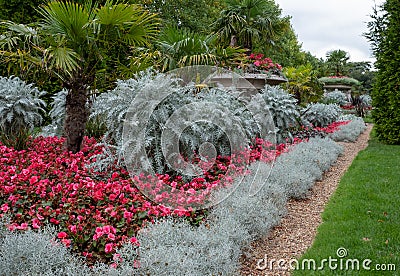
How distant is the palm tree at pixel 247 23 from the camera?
30.0 ft

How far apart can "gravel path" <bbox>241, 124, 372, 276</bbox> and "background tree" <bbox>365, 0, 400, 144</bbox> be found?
3938mm

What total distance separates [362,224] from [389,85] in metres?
5.77

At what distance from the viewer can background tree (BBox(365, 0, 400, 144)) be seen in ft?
25.7

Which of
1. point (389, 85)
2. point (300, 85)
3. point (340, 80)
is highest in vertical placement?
point (340, 80)

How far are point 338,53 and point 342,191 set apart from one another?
27.1 metres

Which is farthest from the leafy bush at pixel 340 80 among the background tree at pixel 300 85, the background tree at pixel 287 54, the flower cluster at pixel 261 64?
the flower cluster at pixel 261 64

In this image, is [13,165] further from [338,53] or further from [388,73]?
[338,53]

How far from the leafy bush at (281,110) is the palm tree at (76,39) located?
2667 mm

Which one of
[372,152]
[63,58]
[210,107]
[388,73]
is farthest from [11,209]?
[388,73]

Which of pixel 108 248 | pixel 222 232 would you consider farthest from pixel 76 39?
pixel 222 232

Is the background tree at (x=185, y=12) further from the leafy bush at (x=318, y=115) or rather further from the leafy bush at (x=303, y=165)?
the leafy bush at (x=303, y=165)

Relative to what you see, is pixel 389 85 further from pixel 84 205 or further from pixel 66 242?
pixel 66 242

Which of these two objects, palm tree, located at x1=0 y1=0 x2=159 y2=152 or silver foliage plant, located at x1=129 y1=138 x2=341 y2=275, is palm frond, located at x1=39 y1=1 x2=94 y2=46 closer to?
palm tree, located at x1=0 y1=0 x2=159 y2=152

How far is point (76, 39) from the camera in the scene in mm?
4688
